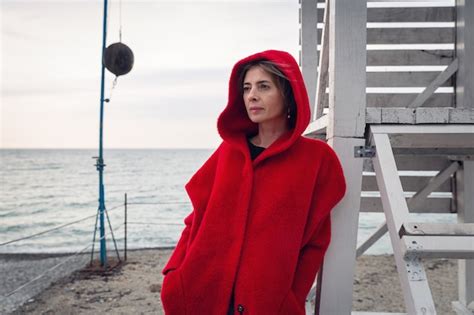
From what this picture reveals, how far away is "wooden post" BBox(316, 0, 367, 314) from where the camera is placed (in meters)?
1.91

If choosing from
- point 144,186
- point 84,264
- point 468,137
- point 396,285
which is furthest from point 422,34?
point 144,186

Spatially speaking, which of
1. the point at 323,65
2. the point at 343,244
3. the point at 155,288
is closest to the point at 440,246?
the point at 343,244

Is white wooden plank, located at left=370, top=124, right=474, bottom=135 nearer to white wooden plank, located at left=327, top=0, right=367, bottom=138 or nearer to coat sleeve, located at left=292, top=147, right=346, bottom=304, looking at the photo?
white wooden plank, located at left=327, top=0, right=367, bottom=138

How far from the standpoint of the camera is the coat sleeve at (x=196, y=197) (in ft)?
6.31

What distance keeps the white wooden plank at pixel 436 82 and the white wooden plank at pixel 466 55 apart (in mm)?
48

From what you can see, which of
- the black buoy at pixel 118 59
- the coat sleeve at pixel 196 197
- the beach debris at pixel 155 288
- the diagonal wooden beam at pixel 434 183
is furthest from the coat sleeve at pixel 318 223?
the black buoy at pixel 118 59

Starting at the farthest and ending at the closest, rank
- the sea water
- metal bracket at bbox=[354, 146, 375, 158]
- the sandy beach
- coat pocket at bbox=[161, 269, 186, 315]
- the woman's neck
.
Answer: the sea water → the sandy beach → the woman's neck → metal bracket at bbox=[354, 146, 375, 158] → coat pocket at bbox=[161, 269, 186, 315]

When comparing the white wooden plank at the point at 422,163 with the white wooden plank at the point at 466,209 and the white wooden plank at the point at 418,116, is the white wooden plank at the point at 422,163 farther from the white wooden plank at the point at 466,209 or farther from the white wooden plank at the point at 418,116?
the white wooden plank at the point at 418,116

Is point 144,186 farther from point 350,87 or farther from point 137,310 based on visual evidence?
point 350,87

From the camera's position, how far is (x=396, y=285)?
5.70 meters

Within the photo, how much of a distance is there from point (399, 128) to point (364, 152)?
196 millimetres

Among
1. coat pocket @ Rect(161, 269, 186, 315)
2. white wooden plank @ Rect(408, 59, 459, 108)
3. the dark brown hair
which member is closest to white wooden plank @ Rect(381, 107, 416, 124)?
the dark brown hair

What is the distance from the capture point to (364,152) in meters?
1.94

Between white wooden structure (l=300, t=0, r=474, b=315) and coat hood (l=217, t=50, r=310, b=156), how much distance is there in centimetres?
22
